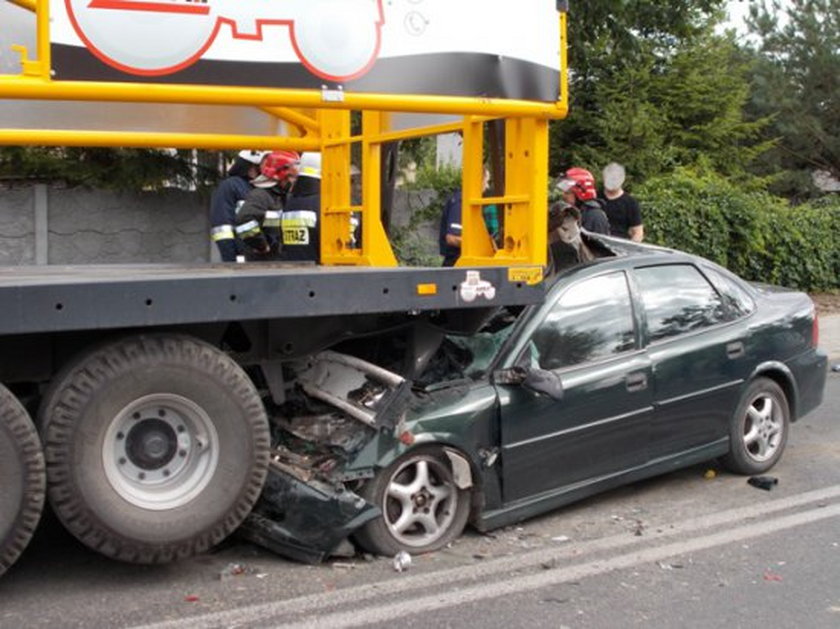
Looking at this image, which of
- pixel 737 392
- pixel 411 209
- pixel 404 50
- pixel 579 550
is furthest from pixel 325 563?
pixel 411 209

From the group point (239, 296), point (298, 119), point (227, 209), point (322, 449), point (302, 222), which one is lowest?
point (322, 449)

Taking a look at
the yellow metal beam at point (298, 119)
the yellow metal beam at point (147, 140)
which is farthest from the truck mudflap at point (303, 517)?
the yellow metal beam at point (298, 119)

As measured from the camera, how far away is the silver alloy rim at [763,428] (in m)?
6.16

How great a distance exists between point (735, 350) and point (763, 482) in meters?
0.81

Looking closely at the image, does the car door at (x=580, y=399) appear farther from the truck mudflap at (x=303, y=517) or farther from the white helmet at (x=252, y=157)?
the white helmet at (x=252, y=157)

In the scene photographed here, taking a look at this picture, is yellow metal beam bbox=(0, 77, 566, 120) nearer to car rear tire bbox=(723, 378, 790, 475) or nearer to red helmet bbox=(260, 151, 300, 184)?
car rear tire bbox=(723, 378, 790, 475)

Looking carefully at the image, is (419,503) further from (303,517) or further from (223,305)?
(223,305)

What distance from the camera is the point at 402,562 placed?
4582 mm

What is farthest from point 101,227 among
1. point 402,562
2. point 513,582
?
point 513,582

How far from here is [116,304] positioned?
394 centimetres

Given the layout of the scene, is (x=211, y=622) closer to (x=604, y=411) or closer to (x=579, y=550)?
(x=579, y=550)

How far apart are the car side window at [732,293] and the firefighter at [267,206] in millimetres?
3014

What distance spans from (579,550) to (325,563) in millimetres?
1240

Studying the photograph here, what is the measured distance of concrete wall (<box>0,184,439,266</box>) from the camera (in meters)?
10.1
